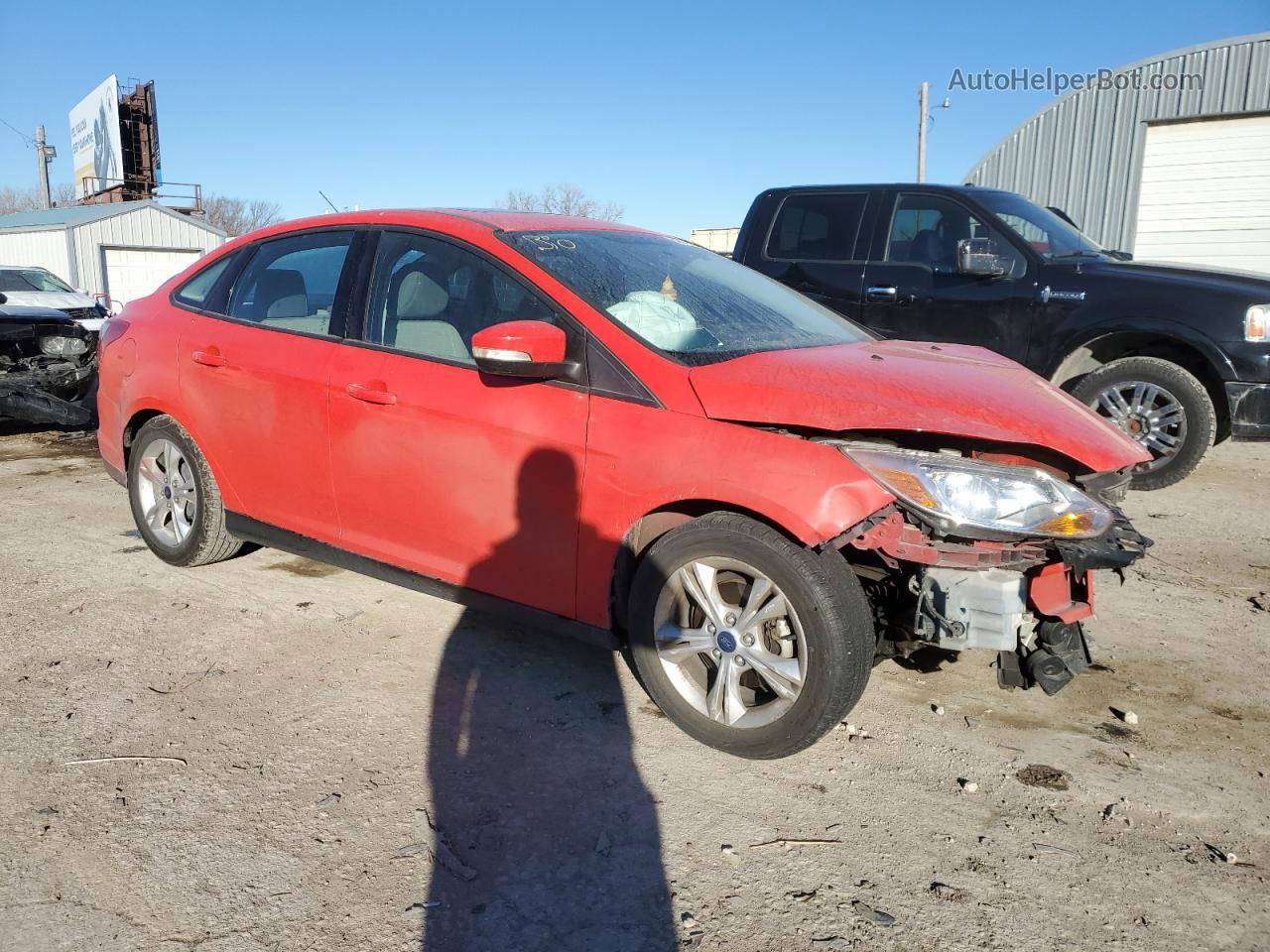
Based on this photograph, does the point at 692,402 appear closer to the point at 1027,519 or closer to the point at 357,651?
the point at 1027,519

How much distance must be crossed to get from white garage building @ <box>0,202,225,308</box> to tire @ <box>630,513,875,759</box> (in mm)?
33340

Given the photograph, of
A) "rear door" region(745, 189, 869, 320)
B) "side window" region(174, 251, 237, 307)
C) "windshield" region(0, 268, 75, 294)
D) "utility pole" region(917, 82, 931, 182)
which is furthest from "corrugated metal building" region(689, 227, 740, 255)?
"side window" region(174, 251, 237, 307)

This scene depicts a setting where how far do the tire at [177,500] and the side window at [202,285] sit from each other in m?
0.56

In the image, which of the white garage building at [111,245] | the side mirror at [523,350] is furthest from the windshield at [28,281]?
the white garage building at [111,245]

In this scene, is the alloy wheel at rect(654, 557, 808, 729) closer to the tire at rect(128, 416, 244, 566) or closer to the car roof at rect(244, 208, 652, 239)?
the car roof at rect(244, 208, 652, 239)

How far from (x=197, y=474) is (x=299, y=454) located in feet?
2.62

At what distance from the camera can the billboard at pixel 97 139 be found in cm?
4141

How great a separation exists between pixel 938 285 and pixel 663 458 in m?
4.60

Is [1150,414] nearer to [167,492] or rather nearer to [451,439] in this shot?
[451,439]

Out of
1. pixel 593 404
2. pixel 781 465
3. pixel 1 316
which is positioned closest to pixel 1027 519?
pixel 781 465

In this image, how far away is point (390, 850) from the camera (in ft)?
8.18

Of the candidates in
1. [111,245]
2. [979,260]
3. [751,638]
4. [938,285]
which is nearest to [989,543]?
[751,638]

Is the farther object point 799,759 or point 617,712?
point 617,712

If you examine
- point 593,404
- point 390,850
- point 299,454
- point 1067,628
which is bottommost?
point 390,850
